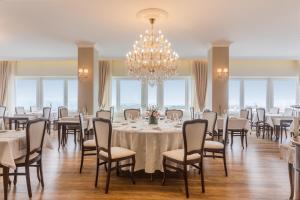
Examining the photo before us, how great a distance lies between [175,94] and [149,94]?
3.89ft

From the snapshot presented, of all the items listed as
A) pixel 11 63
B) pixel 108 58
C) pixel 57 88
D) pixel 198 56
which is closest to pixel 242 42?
pixel 198 56

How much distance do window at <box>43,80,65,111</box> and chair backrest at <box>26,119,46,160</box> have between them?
799 cm

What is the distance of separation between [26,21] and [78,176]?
3607mm

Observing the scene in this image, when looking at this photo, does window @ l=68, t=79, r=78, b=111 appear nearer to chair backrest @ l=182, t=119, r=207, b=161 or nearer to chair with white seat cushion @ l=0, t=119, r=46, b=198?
chair with white seat cushion @ l=0, t=119, r=46, b=198

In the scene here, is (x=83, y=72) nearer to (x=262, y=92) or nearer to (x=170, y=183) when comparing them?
(x=170, y=183)

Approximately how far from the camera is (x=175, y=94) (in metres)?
11.0

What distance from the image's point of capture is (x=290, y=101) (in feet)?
35.8

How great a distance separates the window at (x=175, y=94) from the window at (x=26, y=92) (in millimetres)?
6170

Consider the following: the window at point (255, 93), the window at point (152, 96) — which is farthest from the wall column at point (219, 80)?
the window at point (255, 93)

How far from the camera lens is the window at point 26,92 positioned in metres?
11.4

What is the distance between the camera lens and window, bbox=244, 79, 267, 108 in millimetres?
11055

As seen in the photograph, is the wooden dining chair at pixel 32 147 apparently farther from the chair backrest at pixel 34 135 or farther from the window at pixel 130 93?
the window at pixel 130 93

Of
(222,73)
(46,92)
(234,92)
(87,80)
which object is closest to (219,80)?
(222,73)

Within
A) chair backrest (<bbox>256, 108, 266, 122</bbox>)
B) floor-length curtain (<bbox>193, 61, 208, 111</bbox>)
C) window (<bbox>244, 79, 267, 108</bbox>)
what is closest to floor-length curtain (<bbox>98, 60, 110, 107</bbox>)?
floor-length curtain (<bbox>193, 61, 208, 111</bbox>)
